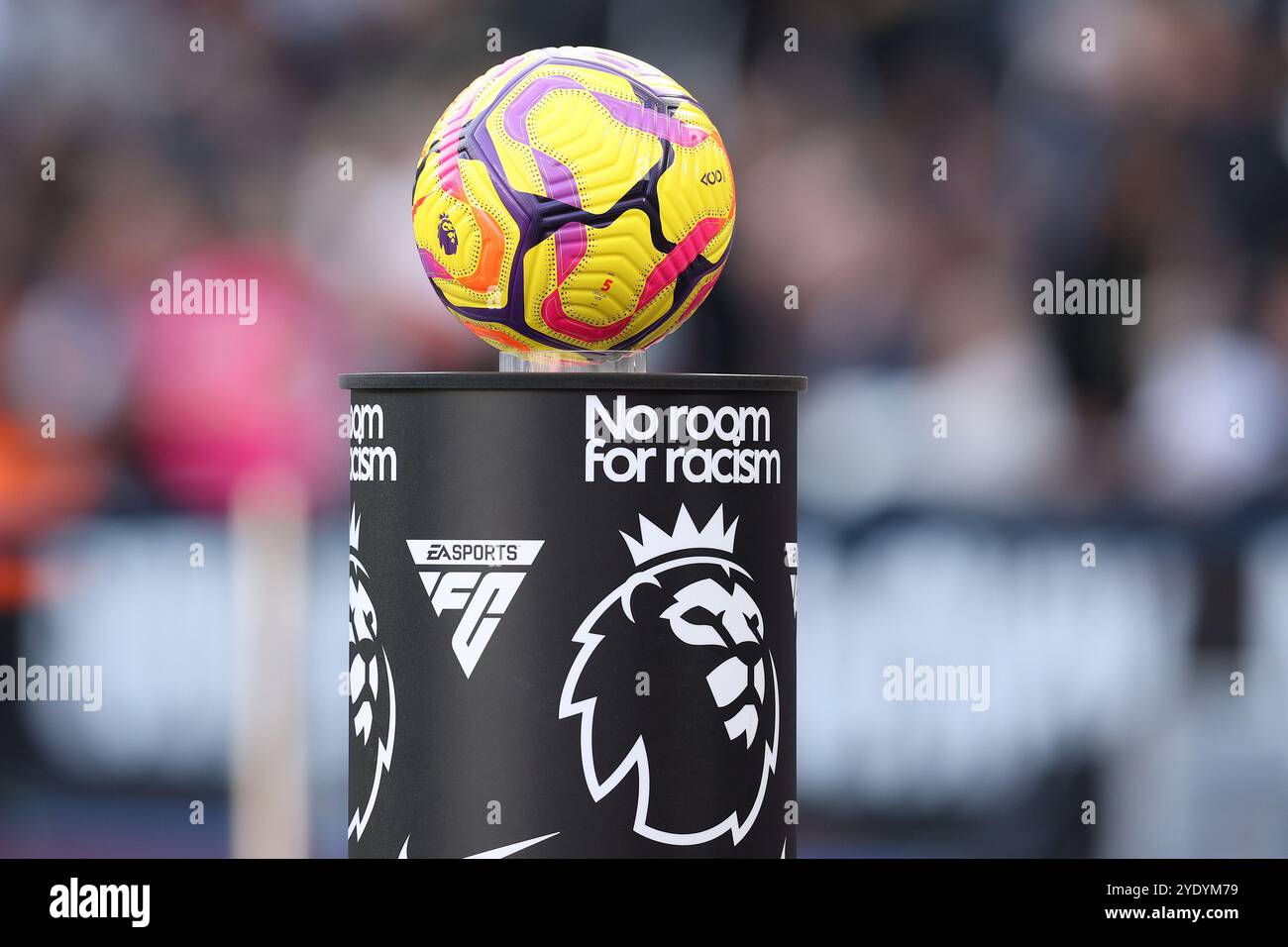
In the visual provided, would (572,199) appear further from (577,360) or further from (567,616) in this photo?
(567,616)

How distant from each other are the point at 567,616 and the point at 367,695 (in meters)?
0.49

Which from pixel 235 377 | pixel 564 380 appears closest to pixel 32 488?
pixel 235 377

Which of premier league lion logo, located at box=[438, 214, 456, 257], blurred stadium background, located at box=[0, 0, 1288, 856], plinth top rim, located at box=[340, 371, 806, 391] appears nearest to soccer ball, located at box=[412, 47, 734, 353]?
premier league lion logo, located at box=[438, 214, 456, 257]

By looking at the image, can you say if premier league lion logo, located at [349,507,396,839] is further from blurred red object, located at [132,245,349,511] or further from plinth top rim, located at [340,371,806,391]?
blurred red object, located at [132,245,349,511]

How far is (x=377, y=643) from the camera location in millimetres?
2908

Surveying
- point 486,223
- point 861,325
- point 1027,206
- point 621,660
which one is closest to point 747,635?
point 621,660

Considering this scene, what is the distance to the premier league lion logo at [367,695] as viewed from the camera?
2883mm

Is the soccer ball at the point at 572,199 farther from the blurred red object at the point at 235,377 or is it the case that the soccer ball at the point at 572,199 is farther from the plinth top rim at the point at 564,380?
the blurred red object at the point at 235,377

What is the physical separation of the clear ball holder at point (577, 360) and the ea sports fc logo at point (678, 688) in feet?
1.40

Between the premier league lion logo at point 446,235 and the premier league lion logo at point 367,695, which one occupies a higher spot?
the premier league lion logo at point 446,235

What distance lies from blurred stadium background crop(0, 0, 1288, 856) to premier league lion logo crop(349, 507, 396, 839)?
2.25 metres

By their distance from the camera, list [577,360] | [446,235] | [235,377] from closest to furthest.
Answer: [446,235], [577,360], [235,377]

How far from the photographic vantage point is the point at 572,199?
282cm

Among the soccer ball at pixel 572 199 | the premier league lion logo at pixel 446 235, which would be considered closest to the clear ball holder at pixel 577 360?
the soccer ball at pixel 572 199
